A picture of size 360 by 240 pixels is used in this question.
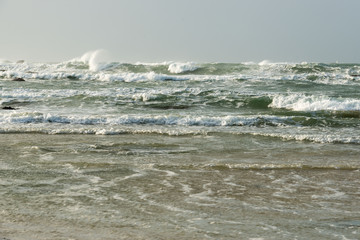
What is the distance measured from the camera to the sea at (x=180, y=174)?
459 cm

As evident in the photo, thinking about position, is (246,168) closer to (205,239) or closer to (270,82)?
(205,239)

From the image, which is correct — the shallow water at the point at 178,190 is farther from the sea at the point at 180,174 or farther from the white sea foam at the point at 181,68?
the white sea foam at the point at 181,68

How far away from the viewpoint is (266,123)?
44.7 ft

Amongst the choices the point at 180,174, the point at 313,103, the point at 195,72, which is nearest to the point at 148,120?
the point at 180,174

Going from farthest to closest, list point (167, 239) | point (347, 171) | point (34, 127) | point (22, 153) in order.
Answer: point (34, 127), point (22, 153), point (347, 171), point (167, 239)

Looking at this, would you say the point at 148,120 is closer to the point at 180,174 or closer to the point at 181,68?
the point at 180,174

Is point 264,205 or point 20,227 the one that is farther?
point 264,205

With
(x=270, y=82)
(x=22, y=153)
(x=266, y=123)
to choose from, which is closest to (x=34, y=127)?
(x=22, y=153)

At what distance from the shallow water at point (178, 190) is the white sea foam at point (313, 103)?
7.47 meters

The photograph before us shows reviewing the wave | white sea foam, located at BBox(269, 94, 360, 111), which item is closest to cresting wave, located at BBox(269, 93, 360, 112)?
white sea foam, located at BBox(269, 94, 360, 111)

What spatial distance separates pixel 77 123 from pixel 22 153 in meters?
4.88

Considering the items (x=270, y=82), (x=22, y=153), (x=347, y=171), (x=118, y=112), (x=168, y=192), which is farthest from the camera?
(x=270, y=82)

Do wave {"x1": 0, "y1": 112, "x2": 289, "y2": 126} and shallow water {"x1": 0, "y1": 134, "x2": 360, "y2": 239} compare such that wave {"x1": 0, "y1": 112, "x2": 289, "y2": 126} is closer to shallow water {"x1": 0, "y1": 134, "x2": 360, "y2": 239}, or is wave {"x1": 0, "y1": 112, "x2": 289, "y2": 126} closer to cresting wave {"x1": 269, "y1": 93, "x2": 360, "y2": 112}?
shallow water {"x1": 0, "y1": 134, "x2": 360, "y2": 239}

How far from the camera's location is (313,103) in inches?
705
